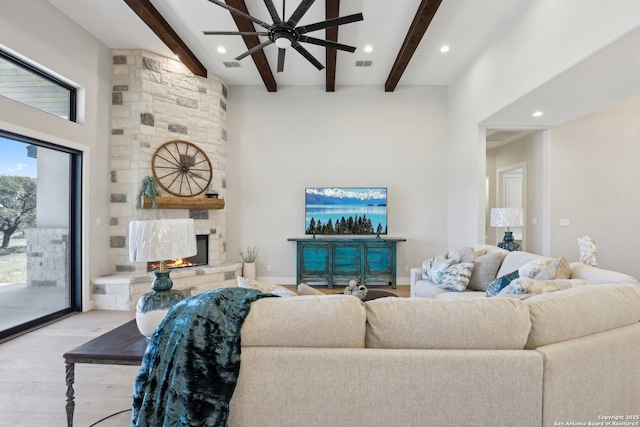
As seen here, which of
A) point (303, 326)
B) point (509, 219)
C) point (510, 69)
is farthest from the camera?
point (509, 219)

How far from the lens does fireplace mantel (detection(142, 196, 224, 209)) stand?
13.9 feet

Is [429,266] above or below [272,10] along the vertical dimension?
below

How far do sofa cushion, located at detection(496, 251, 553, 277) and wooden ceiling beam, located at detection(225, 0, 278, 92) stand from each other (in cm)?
381

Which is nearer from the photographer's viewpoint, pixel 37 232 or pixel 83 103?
pixel 37 232

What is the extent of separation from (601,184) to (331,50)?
444cm

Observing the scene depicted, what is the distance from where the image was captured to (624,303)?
1.44 m

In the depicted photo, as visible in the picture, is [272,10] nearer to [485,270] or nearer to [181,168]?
[181,168]

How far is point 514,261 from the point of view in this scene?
2953 mm

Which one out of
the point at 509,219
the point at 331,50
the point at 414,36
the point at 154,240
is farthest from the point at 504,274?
the point at 331,50

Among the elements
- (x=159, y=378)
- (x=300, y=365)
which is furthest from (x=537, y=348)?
(x=159, y=378)

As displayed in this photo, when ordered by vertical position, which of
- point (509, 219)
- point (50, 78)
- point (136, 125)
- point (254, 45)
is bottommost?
point (509, 219)

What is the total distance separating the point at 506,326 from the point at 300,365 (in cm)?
85

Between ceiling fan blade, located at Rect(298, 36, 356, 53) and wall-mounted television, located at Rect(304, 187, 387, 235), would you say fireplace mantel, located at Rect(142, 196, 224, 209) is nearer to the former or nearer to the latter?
wall-mounted television, located at Rect(304, 187, 387, 235)

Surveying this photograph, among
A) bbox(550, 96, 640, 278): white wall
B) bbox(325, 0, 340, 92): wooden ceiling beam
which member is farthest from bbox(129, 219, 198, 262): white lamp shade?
bbox(550, 96, 640, 278): white wall
